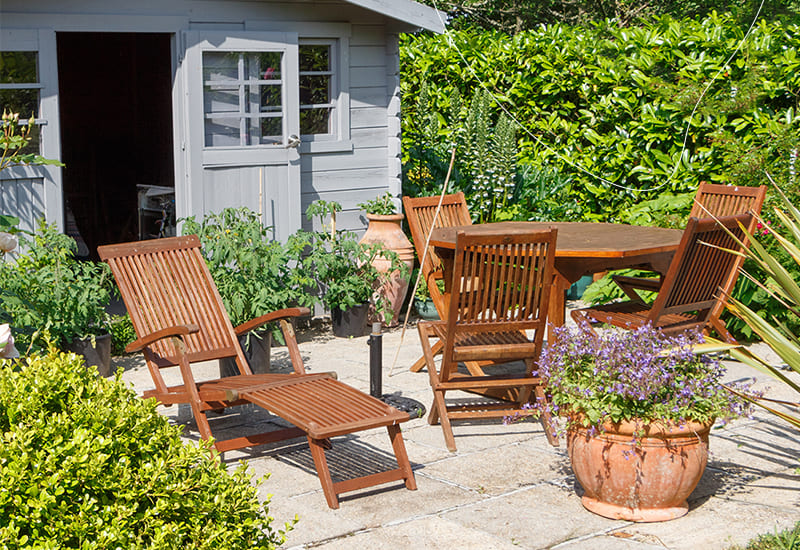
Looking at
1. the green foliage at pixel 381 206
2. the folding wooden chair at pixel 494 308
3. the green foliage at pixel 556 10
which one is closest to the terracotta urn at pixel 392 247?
the green foliage at pixel 381 206

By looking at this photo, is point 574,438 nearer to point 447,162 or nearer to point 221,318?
point 221,318

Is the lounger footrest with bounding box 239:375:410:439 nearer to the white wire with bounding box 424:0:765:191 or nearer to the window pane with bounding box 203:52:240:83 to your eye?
the window pane with bounding box 203:52:240:83

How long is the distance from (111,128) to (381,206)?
5.09m

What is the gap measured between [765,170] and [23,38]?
572 centimetres

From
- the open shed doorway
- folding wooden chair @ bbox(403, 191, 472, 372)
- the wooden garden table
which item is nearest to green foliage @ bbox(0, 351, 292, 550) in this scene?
the wooden garden table

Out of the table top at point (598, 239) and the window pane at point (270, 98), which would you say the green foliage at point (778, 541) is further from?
the window pane at point (270, 98)

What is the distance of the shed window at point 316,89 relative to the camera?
7883 millimetres

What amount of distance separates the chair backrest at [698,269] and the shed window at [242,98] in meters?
3.65

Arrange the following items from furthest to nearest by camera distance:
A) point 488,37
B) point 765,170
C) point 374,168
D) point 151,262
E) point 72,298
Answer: point 488,37, point 374,168, point 765,170, point 72,298, point 151,262

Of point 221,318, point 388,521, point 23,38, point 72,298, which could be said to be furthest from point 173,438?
point 23,38

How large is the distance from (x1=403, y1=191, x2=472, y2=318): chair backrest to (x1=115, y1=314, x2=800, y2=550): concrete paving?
140 cm

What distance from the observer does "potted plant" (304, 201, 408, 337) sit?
7383mm

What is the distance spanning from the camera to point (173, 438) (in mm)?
2535

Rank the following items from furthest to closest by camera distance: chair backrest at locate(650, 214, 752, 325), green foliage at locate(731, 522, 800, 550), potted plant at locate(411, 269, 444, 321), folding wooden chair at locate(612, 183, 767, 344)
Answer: potted plant at locate(411, 269, 444, 321) < folding wooden chair at locate(612, 183, 767, 344) < chair backrest at locate(650, 214, 752, 325) < green foliage at locate(731, 522, 800, 550)
